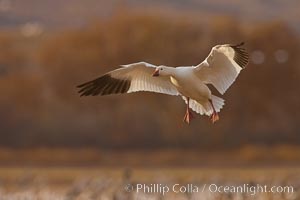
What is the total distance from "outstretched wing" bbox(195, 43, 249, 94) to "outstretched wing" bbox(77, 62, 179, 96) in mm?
241

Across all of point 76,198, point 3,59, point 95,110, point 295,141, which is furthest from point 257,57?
point 76,198

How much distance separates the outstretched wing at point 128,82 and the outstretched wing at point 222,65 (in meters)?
0.24

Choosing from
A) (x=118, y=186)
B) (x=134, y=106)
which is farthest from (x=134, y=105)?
(x=118, y=186)

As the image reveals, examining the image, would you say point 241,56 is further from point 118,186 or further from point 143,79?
point 118,186

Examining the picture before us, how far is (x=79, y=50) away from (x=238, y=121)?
3198 mm

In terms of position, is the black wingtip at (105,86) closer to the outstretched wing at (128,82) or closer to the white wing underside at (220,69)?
the outstretched wing at (128,82)

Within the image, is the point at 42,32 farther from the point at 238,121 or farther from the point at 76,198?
the point at 76,198

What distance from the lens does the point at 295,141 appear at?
16203mm

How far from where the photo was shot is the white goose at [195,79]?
5.18 meters

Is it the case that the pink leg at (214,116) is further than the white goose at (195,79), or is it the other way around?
the white goose at (195,79)

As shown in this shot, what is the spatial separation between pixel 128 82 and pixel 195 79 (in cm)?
62

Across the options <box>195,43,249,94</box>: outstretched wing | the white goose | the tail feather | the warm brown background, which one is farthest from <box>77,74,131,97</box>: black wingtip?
the warm brown background

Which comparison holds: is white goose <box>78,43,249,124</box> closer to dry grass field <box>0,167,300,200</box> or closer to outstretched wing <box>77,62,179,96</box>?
outstretched wing <box>77,62,179,96</box>

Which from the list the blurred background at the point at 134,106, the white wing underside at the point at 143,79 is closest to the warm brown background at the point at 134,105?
the blurred background at the point at 134,106
